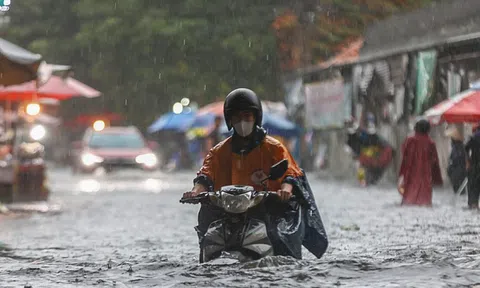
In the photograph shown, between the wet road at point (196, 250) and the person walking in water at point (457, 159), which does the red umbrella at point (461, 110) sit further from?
the wet road at point (196, 250)

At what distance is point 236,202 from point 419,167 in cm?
1226

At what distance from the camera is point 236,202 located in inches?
355

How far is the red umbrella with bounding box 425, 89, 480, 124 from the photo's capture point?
20203 mm

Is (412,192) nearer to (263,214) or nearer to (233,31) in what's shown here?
(263,214)

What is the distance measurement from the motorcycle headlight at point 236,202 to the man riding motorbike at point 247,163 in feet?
1.61

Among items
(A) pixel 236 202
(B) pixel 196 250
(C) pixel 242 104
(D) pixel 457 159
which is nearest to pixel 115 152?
(D) pixel 457 159

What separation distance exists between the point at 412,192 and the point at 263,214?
11.8 meters

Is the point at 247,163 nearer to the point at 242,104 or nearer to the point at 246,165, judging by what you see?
the point at 246,165

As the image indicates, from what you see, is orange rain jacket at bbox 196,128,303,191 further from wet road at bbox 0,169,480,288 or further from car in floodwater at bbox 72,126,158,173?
car in floodwater at bbox 72,126,158,173

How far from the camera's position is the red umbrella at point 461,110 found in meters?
20.2

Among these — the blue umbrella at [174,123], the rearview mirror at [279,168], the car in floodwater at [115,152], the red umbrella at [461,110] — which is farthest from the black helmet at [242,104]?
the blue umbrella at [174,123]

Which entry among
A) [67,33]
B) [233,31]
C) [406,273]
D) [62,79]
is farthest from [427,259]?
[67,33]

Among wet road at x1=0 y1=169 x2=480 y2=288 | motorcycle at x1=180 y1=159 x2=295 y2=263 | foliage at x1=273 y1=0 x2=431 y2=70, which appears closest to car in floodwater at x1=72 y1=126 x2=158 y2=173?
wet road at x1=0 y1=169 x2=480 y2=288

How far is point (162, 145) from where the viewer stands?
5566 centimetres
